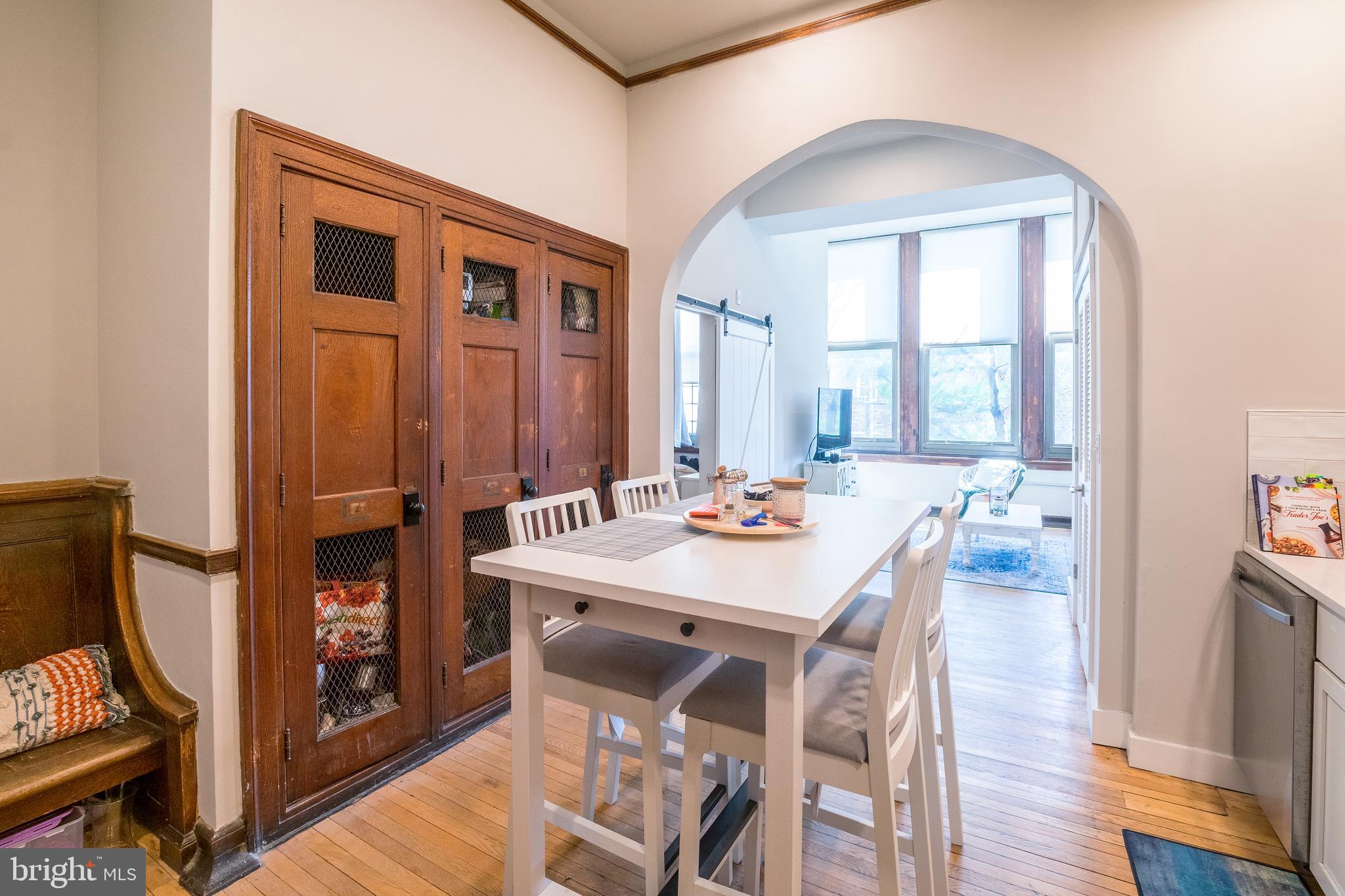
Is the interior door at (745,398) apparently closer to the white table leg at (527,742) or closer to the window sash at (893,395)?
the window sash at (893,395)

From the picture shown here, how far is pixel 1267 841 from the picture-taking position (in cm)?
190

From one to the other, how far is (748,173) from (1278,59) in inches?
74.9

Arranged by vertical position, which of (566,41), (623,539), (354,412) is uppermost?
(566,41)

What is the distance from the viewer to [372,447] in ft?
7.13

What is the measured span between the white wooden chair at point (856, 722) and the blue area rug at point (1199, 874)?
745 mm

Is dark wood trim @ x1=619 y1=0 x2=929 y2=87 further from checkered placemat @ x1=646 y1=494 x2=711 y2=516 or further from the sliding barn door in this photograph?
checkered placemat @ x1=646 y1=494 x2=711 y2=516

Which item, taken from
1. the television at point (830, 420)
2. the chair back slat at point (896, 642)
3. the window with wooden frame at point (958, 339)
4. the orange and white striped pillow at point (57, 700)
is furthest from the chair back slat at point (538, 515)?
the window with wooden frame at point (958, 339)

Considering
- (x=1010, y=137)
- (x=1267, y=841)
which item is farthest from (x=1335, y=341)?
(x=1267, y=841)

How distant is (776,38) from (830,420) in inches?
166

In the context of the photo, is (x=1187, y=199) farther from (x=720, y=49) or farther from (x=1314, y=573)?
(x=720, y=49)

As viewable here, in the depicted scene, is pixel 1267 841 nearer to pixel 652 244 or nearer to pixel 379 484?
pixel 379 484

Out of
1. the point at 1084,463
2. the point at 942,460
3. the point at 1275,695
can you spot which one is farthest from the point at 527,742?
the point at 942,460

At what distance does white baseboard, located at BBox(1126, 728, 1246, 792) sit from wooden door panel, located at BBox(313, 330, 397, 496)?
2.83 m

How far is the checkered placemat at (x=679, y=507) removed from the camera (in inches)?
88.5
